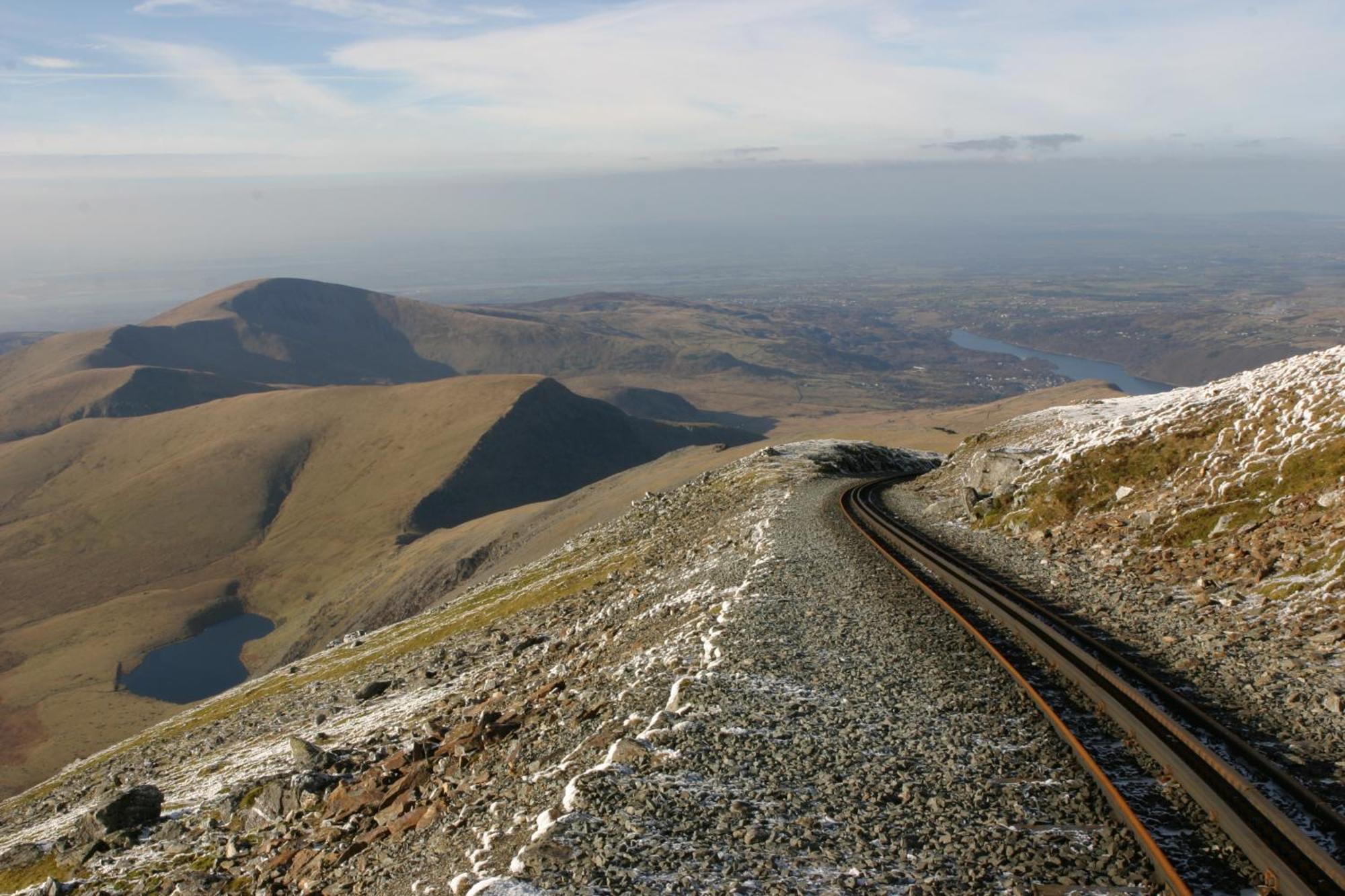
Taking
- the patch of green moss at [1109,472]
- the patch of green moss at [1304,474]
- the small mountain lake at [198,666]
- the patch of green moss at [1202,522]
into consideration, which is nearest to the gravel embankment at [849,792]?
the patch of green moss at [1202,522]

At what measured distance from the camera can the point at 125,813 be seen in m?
24.9

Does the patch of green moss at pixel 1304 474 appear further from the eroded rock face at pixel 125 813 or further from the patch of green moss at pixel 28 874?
the patch of green moss at pixel 28 874

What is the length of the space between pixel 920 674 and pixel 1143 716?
3998 mm

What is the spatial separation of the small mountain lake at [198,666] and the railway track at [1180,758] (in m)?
137

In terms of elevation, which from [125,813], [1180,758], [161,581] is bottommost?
[161,581]

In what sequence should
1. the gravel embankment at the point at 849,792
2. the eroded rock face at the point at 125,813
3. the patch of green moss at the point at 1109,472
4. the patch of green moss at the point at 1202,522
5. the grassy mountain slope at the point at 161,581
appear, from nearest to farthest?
the gravel embankment at the point at 849,792 → the patch of green moss at the point at 1202,522 → the eroded rock face at the point at 125,813 → the patch of green moss at the point at 1109,472 → the grassy mountain slope at the point at 161,581

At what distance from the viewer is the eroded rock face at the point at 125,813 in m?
24.5

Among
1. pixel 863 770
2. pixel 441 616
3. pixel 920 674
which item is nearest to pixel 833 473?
A: pixel 441 616

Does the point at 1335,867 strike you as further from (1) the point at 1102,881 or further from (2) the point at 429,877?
(2) the point at 429,877

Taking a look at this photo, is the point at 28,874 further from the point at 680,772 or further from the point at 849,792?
the point at 849,792

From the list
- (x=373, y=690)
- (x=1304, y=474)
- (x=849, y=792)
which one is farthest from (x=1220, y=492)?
(x=373, y=690)

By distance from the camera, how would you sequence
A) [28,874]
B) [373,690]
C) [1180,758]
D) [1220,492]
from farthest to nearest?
1. [373,690]
2. [28,874]
3. [1220,492]
4. [1180,758]

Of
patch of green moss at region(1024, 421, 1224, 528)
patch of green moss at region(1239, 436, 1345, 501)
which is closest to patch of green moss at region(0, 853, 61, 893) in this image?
patch of green moss at region(1024, 421, 1224, 528)

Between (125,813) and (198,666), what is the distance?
444 ft
